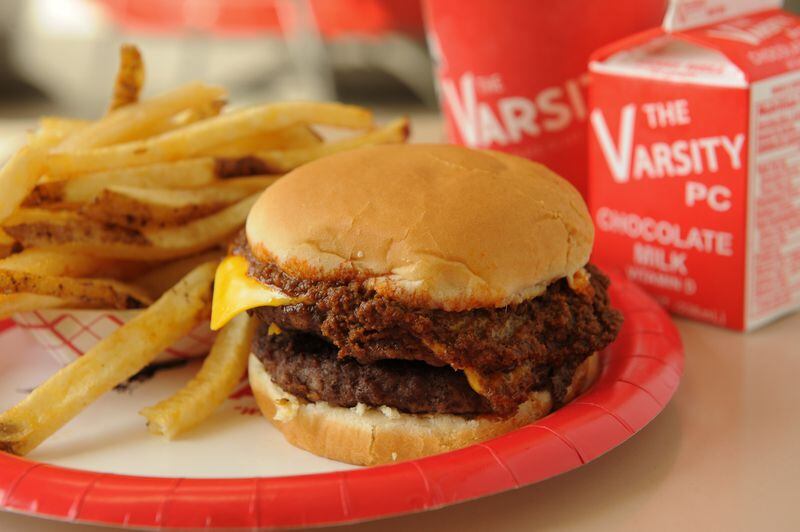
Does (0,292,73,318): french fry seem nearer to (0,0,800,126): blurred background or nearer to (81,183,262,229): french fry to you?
(81,183,262,229): french fry

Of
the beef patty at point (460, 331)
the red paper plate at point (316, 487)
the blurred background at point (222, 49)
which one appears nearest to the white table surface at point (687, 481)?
the red paper plate at point (316, 487)

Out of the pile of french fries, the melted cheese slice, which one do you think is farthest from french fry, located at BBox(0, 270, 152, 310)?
the melted cheese slice

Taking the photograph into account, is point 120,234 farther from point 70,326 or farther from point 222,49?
point 222,49

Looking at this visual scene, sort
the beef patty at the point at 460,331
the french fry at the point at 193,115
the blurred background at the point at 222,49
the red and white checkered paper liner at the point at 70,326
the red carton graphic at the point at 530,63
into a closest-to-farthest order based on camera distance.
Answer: the beef patty at the point at 460,331 < the red and white checkered paper liner at the point at 70,326 < the french fry at the point at 193,115 < the red carton graphic at the point at 530,63 < the blurred background at the point at 222,49

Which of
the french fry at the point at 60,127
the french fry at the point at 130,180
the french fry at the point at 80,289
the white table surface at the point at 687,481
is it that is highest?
the french fry at the point at 60,127

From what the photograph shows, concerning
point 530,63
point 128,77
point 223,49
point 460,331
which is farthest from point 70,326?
point 223,49

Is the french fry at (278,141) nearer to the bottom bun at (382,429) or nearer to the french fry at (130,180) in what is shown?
the french fry at (130,180)
